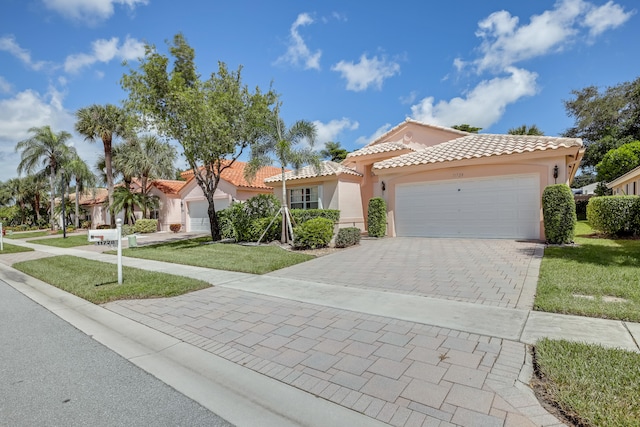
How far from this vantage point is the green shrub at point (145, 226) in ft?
79.9

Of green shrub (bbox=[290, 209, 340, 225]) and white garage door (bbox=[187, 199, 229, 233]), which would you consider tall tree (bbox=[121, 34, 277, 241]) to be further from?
white garage door (bbox=[187, 199, 229, 233])

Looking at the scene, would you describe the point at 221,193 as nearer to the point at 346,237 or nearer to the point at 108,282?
the point at 346,237

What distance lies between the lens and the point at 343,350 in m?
3.59

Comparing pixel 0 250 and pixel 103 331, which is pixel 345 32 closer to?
pixel 103 331

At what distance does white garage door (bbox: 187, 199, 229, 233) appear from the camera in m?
22.9

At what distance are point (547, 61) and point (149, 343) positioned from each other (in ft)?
77.2

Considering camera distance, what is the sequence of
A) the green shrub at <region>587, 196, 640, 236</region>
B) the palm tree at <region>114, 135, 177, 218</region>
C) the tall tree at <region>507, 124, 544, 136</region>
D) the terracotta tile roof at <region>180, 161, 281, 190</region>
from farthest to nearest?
the tall tree at <region>507, 124, 544, 136</region>, the palm tree at <region>114, 135, 177, 218</region>, the terracotta tile roof at <region>180, 161, 281, 190</region>, the green shrub at <region>587, 196, 640, 236</region>

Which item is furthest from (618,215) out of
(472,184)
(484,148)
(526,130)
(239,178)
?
(526,130)

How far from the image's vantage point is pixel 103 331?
4574 millimetres

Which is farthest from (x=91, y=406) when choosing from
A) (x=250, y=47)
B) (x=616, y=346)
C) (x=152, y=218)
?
(x=152, y=218)

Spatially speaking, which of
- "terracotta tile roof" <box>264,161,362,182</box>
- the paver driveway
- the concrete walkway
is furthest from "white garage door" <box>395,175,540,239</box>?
the concrete walkway

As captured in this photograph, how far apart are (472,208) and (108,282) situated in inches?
498

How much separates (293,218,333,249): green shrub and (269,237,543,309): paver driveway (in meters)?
1.22

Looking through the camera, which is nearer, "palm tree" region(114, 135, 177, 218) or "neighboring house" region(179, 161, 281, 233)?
"neighboring house" region(179, 161, 281, 233)
